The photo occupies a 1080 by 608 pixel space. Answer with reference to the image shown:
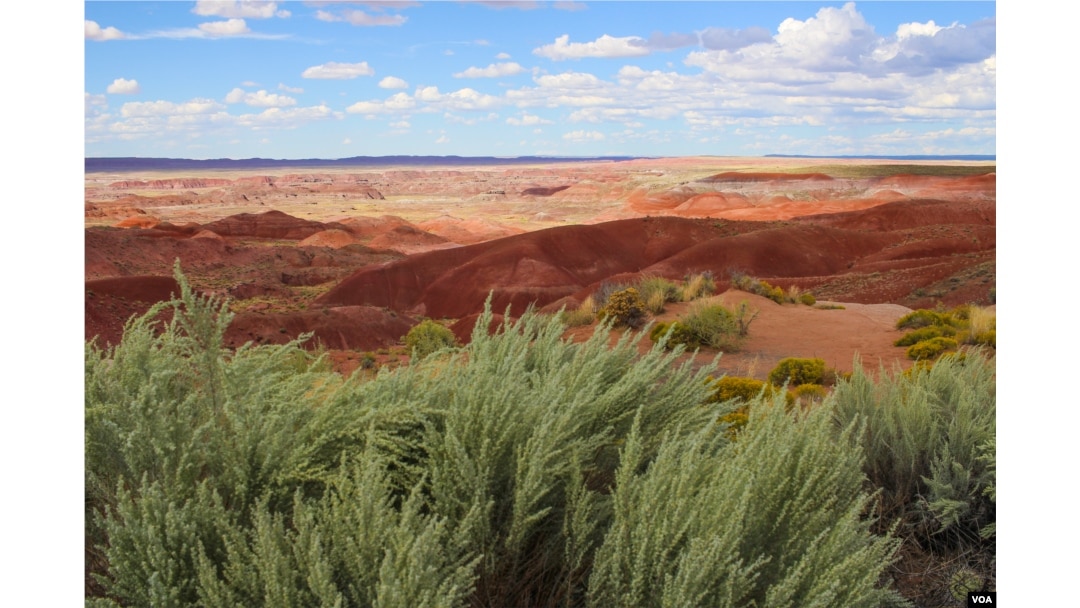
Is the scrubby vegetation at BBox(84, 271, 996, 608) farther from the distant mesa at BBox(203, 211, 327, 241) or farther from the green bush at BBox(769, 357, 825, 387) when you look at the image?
the green bush at BBox(769, 357, 825, 387)

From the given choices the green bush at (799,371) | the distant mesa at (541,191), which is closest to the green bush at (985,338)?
the green bush at (799,371)

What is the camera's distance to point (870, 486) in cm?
489

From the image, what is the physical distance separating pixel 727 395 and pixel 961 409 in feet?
5.95

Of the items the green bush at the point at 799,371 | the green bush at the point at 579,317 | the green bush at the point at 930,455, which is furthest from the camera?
the green bush at the point at 799,371

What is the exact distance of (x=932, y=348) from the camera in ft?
25.1

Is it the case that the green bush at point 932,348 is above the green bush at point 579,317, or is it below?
below

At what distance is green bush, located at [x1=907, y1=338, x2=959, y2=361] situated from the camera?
763 cm

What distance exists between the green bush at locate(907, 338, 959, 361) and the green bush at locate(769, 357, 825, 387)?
0.85 metres

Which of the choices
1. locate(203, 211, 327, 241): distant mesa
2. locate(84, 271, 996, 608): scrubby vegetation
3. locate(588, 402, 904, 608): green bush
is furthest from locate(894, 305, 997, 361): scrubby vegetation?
locate(203, 211, 327, 241): distant mesa

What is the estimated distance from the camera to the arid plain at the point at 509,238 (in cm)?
593

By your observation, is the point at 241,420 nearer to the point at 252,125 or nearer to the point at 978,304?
the point at 252,125

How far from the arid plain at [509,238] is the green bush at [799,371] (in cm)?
25

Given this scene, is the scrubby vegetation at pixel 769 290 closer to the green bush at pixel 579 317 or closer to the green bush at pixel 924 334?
the green bush at pixel 924 334
